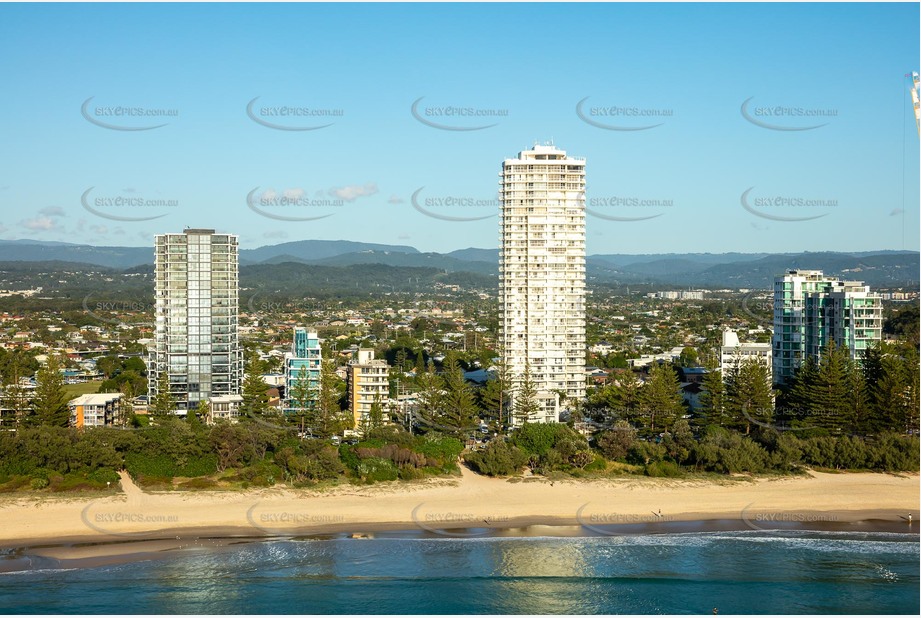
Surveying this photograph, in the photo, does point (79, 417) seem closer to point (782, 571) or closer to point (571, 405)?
point (571, 405)

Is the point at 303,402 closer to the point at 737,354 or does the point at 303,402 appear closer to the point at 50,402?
the point at 50,402

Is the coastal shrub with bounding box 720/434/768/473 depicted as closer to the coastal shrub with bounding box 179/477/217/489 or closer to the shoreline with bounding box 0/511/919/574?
the shoreline with bounding box 0/511/919/574

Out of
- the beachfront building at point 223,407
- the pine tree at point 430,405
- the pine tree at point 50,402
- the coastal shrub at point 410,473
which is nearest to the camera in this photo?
the coastal shrub at point 410,473

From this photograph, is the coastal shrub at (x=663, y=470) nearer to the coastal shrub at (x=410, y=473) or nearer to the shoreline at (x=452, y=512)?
the shoreline at (x=452, y=512)

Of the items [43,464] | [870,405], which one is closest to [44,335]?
[43,464]

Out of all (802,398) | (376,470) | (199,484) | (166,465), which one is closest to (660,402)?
(802,398)

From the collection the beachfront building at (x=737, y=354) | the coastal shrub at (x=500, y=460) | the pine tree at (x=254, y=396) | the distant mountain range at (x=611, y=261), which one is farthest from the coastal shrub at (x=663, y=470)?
the distant mountain range at (x=611, y=261)
